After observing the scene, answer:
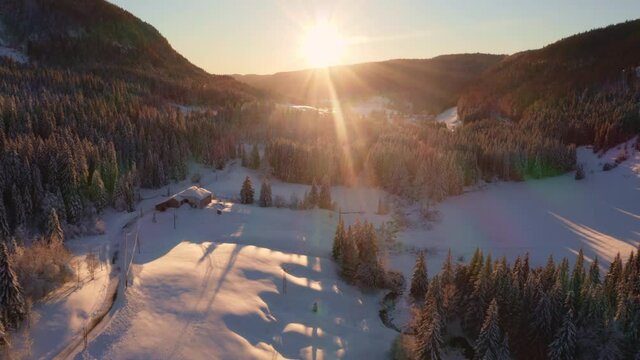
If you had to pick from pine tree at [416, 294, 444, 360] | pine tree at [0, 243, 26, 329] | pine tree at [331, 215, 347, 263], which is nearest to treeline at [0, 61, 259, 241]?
pine tree at [0, 243, 26, 329]

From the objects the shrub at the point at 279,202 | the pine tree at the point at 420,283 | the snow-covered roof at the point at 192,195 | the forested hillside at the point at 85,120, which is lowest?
the pine tree at the point at 420,283

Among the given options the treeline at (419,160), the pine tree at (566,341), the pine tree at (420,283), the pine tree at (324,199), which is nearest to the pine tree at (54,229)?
the pine tree at (324,199)

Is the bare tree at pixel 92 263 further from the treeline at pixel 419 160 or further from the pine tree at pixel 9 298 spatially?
the treeline at pixel 419 160

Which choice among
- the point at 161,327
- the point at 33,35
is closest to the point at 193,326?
the point at 161,327

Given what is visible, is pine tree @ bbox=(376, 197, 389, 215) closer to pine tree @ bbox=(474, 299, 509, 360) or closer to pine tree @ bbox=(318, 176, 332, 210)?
pine tree @ bbox=(318, 176, 332, 210)

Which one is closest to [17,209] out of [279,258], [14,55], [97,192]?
[97,192]

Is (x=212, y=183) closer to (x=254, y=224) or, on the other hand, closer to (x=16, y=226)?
(x=254, y=224)

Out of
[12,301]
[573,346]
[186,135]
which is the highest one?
[186,135]
